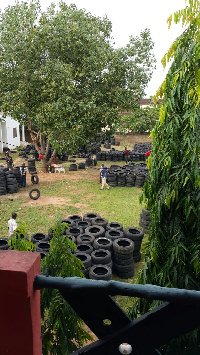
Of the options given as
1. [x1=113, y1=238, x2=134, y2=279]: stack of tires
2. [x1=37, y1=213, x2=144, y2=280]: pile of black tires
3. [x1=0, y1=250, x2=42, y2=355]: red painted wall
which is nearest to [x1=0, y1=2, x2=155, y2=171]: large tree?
[x1=37, y1=213, x2=144, y2=280]: pile of black tires

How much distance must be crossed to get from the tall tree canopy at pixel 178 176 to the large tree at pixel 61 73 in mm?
15390

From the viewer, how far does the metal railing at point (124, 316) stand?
1.39 meters

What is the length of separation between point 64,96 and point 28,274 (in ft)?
61.9

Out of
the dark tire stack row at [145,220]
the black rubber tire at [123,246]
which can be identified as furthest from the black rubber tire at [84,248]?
the dark tire stack row at [145,220]

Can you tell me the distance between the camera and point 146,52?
22.2 meters

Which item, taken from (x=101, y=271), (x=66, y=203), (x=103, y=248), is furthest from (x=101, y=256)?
(x=66, y=203)

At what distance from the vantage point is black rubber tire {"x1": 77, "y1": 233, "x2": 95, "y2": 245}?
1041cm

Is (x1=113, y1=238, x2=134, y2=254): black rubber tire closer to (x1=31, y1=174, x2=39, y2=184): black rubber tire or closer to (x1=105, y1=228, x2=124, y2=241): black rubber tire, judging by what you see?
(x1=105, y1=228, x2=124, y2=241): black rubber tire

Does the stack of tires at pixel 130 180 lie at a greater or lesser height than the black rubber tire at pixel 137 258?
greater

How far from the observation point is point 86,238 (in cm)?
1063

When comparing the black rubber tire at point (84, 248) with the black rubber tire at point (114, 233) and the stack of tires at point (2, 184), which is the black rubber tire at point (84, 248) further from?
the stack of tires at point (2, 184)

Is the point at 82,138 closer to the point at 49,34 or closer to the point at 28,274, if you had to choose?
the point at 49,34

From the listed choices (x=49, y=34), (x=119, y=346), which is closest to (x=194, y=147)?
(x=119, y=346)

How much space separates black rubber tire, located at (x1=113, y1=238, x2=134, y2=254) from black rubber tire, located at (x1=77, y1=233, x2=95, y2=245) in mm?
911
